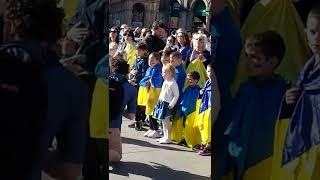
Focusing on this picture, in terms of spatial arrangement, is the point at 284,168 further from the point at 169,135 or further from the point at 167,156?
the point at 169,135

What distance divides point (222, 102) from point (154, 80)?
16.7 ft

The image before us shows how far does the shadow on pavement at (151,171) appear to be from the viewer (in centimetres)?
635

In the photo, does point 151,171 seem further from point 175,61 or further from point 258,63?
point 258,63

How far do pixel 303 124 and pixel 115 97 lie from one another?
3001 millimetres

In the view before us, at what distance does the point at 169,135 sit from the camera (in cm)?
840

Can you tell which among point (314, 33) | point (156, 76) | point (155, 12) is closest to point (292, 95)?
point (314, 33)

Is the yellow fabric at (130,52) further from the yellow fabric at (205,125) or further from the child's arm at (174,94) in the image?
the yellow fabric at (205,125)

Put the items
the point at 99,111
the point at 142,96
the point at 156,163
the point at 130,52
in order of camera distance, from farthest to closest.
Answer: the point at 130,52
the point at 142,96
the point at 156,163
the point at 99,111

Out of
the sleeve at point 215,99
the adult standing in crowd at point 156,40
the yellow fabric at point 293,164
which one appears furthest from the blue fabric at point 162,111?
the yellow fabric at point 293,164

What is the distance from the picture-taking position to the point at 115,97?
6008mm

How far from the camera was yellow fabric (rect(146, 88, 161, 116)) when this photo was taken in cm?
877

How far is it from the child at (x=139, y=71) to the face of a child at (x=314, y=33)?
6.18 meters

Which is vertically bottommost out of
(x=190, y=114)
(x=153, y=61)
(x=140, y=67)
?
(x=190, y=114)

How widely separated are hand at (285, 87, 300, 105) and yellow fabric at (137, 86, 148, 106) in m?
5.70
